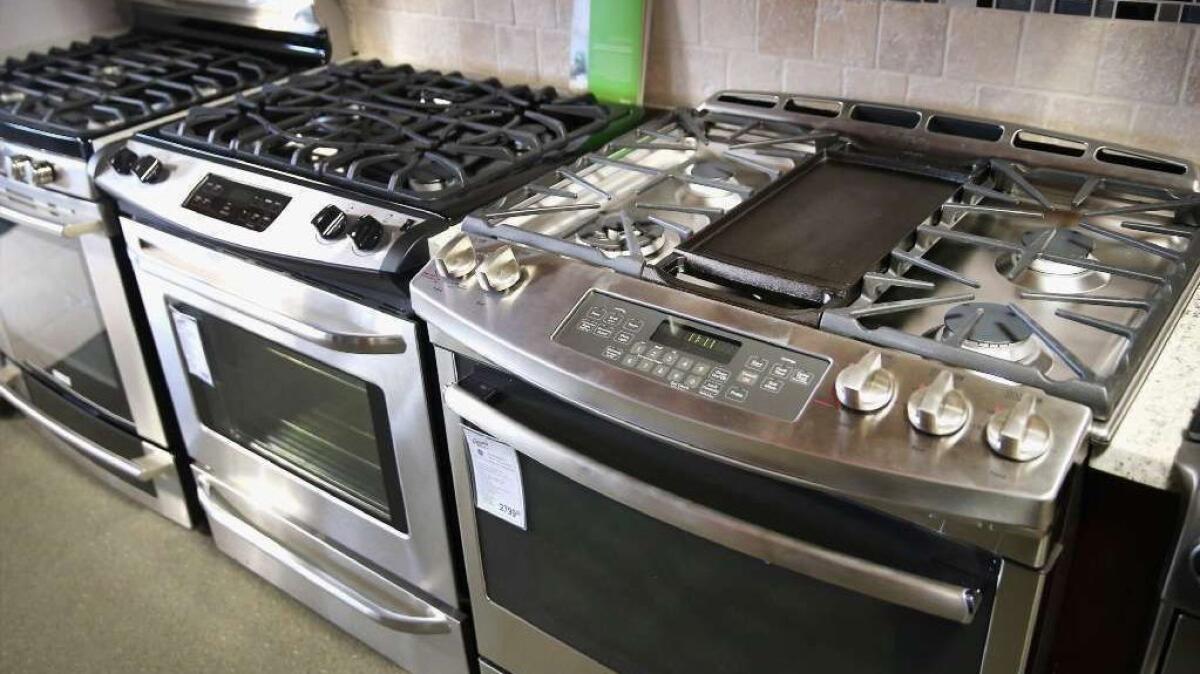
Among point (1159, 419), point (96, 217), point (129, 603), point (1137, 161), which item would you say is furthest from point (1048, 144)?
point (129, 603)

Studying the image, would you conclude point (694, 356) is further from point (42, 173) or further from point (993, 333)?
point (42, 173)

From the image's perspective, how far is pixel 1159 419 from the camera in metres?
0.89

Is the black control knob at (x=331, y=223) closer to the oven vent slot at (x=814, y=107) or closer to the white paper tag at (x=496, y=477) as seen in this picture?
the white paper tag at (x=496, y=477)

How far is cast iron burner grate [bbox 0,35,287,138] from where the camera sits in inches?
70.1

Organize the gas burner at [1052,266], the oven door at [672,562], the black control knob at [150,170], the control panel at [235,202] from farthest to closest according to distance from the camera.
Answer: the black control knob at [150,170]
the control panel at [235,202]
the gas burner at [1052,266]
the oven door at [672,562]

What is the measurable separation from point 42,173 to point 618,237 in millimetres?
1098

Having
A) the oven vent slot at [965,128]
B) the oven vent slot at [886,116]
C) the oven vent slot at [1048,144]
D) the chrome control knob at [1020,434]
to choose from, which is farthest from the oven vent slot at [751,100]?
the chrome control knob at [1020,434]

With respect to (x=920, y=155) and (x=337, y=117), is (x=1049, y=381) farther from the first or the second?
(x=337, y=117)

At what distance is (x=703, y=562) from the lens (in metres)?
1.11

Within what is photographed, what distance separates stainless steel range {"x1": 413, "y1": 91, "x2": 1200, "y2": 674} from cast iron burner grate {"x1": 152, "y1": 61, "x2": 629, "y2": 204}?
0.14 metres

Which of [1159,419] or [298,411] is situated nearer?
[1159,419]

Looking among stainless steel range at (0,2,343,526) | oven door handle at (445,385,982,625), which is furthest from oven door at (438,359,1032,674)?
stainless steel range at (0,2,343,526)

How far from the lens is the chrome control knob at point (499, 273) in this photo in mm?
1144

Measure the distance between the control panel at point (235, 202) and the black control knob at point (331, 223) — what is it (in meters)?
0.10
